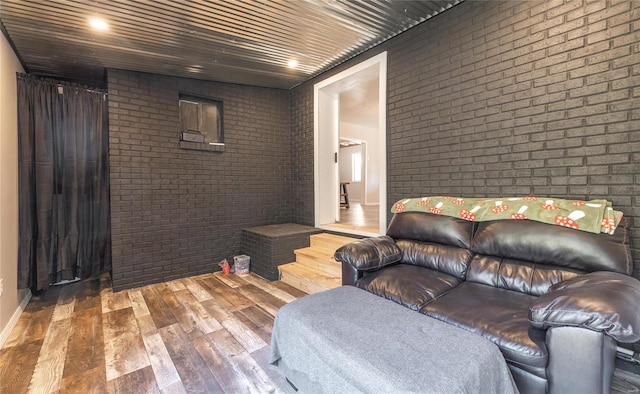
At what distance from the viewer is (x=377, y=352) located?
1083 millimetres

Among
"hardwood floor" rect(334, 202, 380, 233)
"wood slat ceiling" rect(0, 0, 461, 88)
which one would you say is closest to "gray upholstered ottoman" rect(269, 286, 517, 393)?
"hardwood floor" rect(334, 202, 380, 233)

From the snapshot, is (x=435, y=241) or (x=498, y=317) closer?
(x=498, y=317)

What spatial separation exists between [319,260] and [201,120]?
104 inches

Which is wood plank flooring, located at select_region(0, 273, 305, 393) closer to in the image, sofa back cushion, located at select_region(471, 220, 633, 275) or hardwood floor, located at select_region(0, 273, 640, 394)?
hardwood floor, located at select_region(0, 273, 640, 394)

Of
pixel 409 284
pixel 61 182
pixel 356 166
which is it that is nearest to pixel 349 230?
pixel 409 284

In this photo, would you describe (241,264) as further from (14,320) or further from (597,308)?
(597,308)

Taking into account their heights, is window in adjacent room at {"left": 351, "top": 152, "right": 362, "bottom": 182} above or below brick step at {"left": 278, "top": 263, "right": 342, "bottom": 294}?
above

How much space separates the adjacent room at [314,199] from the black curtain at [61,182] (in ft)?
0.07

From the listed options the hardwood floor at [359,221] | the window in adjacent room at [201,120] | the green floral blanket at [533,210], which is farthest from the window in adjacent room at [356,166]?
the green floral blanket at [533,210]

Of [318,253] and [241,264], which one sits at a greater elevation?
[318,253]

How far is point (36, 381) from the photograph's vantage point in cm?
166

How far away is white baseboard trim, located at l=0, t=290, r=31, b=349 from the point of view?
210 centimetres

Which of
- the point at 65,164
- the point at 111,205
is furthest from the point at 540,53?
the point at 65,164

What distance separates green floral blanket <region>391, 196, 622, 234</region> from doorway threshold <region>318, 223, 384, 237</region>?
33.2 inches
